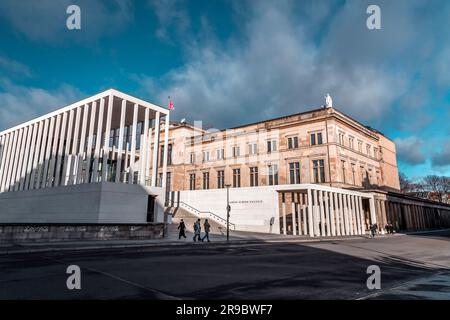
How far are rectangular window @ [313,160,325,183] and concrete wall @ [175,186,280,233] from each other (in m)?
11.4

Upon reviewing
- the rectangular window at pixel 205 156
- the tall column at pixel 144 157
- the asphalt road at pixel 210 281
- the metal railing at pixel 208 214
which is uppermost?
the rectangular window at pixel 205 156

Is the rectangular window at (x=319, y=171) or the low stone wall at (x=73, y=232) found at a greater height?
the rectangular window at (x=319, y=171)

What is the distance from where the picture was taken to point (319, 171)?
45531 mm

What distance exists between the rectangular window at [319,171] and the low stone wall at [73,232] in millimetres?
27890

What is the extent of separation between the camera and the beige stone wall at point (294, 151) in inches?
1794

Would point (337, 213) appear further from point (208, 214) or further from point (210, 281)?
point (210, 281)

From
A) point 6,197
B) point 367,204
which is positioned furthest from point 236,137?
point 6,197

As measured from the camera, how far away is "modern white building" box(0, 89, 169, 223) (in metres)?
28.2

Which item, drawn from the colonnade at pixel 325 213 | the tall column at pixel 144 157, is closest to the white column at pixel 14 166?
the tall column at pixel 144 157

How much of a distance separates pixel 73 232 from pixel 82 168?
659 inches

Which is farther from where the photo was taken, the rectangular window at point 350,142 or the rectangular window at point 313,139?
the rectangular window at point 350,142

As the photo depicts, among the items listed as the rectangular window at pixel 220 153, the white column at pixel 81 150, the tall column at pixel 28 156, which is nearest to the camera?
the white column at pixel 81 150

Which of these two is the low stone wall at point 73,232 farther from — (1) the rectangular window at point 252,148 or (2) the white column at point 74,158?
(1) the rectangular window at point 252,148
